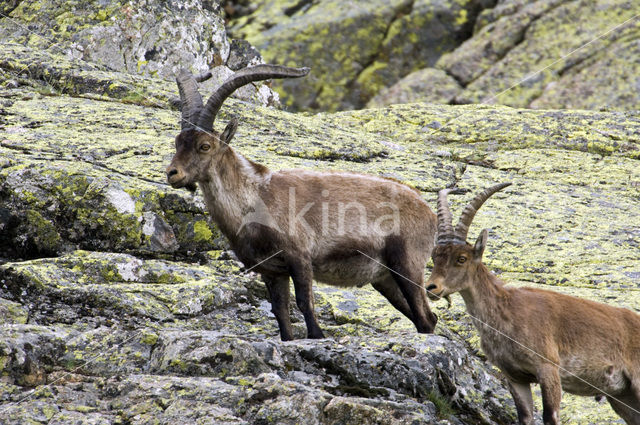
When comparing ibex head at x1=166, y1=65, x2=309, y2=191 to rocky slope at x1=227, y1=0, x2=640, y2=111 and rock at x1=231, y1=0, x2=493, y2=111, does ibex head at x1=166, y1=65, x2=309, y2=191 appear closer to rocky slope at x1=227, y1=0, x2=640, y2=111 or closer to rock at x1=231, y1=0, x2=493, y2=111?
rocky slope at x1=227, y1=0, x2=640, y2=111

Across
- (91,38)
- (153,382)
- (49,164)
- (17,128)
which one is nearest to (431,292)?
(153,382)

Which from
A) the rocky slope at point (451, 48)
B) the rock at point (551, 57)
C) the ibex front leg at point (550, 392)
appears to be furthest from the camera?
the rocky slope at point (451, 48)

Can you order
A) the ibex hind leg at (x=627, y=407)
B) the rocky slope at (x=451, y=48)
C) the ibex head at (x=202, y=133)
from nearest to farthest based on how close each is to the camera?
the ibex hind leg at (x=627, y=407)
the ibex head at (x=202, y=133)
the rocky slope at (x=451, y=48)

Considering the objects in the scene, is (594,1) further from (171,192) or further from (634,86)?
(171,192)

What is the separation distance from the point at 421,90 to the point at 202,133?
Result: 20.6 metres

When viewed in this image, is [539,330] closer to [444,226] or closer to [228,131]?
[444,226]

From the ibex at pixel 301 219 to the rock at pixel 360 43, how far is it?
66.5 feet

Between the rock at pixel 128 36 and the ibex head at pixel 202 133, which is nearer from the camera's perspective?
the ibex head at pixel 202 133

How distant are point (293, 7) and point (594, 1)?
1245cm

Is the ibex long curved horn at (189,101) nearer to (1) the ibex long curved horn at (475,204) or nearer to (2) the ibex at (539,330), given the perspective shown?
(2) the ibex at (539,330)

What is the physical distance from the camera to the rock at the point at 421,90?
27938 millimetres

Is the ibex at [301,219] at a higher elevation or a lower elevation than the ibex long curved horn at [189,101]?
lower

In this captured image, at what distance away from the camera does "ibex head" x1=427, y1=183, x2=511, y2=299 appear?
868cm

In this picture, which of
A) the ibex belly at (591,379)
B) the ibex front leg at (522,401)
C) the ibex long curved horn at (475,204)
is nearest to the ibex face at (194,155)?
the ibex long curved horn at (475,204)
